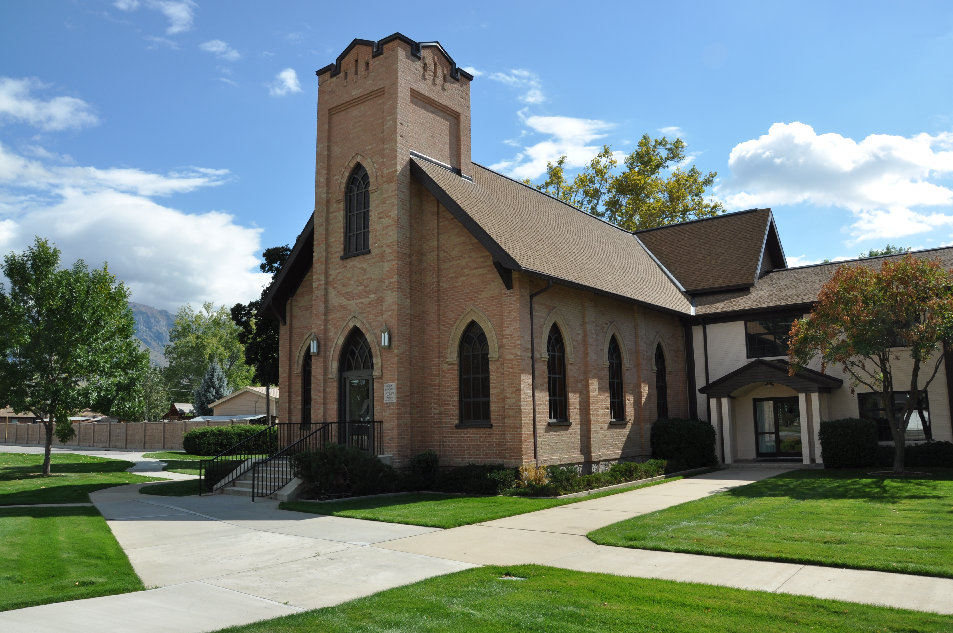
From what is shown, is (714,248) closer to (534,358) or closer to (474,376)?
(534,358)

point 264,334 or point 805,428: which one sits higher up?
point 264,334

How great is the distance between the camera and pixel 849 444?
20.1 metres

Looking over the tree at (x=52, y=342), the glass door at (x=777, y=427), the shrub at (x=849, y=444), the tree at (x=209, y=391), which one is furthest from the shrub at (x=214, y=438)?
the tree at (x=209, y=391)

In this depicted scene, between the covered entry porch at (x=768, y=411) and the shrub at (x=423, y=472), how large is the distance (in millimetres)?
10132

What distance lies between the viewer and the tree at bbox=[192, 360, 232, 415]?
60.5m

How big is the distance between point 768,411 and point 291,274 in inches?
618

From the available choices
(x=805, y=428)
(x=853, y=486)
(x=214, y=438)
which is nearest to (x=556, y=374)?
(x=853, y=486)

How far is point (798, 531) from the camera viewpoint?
10367 millimetres

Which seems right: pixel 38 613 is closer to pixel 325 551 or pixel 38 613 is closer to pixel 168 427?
pixel 325 551

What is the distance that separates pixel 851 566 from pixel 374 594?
5315 millimetres

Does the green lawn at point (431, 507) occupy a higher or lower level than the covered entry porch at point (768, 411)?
lower

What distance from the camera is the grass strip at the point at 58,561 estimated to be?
24.1 ft

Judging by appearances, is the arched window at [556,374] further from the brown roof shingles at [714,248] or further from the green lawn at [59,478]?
the green lawn at [59,478]

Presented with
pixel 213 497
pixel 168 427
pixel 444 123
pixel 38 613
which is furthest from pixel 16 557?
pixel 168 427
